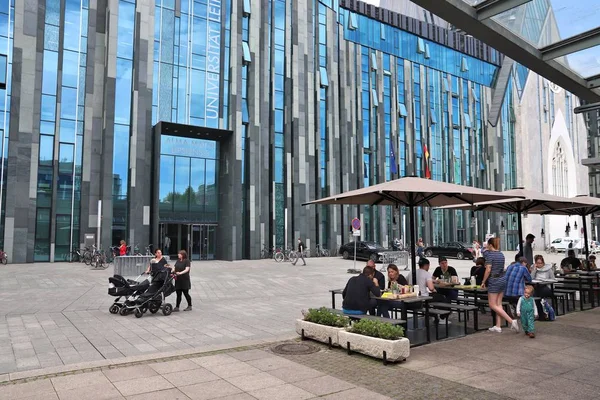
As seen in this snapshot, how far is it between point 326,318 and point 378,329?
4.17ft

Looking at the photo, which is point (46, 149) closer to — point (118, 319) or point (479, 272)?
point (118, 319)

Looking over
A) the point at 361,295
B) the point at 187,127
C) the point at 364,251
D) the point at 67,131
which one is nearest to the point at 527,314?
the point at 361,295

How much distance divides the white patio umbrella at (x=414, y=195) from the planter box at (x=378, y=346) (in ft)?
9.03

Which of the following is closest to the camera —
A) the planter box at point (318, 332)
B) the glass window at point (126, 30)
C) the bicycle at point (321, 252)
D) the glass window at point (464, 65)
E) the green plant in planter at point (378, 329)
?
the green plant in planter at point (378, 329)

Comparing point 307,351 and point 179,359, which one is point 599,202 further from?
point 179,359

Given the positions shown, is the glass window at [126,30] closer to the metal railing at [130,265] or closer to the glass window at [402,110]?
the metal railing at [130,265]

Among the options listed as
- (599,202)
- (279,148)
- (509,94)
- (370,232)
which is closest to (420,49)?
(509,94)

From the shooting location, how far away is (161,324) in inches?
398

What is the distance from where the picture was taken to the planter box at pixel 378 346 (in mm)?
6578

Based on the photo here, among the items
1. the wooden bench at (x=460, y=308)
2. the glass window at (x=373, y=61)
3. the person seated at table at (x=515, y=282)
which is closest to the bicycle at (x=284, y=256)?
the person seated at table at (x=515, y=282)

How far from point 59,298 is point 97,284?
3475 mm

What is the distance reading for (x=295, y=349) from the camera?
24.8ft

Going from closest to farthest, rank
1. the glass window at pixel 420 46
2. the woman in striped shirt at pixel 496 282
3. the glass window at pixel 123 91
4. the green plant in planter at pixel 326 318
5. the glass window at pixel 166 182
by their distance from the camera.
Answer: the green plant in planter at pixel 326 318
the woman in striped shirt at pixel 496 282
the glass window at pixel 123 91
the glass window at pixel 166 182
the glass window at pixel 420 46

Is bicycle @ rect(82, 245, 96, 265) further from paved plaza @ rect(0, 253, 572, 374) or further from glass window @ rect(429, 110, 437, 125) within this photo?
glass window @ rect(429, 110, 437, 125)
